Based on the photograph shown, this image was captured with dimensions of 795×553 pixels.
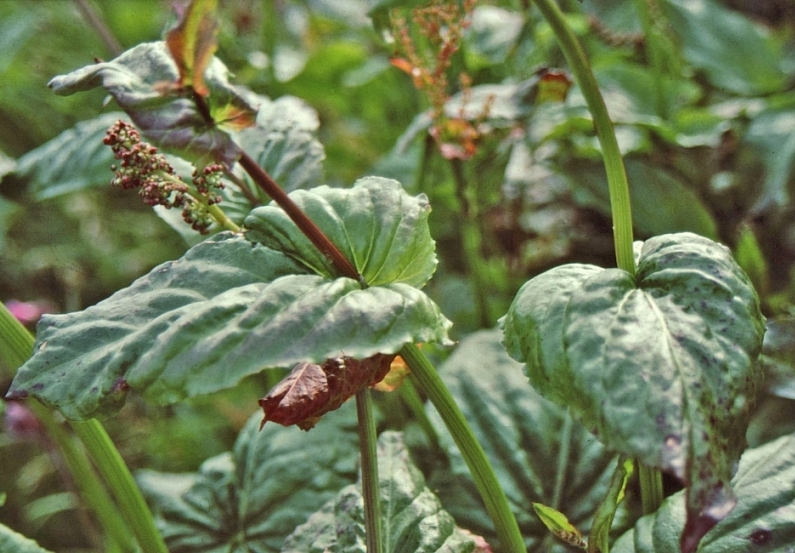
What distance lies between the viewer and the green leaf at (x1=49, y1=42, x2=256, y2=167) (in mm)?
519

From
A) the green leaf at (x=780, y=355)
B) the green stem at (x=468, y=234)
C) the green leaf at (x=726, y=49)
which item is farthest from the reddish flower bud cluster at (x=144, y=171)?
the green leaf at (x=726, y=49)

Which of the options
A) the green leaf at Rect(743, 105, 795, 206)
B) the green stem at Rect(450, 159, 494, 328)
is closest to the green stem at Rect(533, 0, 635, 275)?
the green stem at Rect(450, 159, 494, 328)

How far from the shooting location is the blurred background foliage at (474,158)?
107 centimetres

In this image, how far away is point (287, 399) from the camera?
56 centimetres

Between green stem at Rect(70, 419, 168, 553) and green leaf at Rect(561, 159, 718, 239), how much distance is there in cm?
87

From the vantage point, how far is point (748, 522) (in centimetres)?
63

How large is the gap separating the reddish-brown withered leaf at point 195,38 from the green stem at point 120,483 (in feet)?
1.26

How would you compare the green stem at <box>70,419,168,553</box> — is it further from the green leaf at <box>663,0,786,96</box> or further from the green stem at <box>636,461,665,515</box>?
the green leaf at <box>663,0,786,96</box>

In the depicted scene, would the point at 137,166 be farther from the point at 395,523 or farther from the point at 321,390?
the point at 395,523

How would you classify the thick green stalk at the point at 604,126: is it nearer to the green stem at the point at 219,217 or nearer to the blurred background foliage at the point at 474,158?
the blurred background foliage at the point at 474,158

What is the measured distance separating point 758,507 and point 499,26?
3.42 feet

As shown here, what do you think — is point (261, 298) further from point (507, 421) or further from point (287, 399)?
point (507, 421)

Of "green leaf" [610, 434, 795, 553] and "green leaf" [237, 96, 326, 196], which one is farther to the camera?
"green leaf" [237, 96, 326, 196]

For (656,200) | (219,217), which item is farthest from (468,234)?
(219,217)
